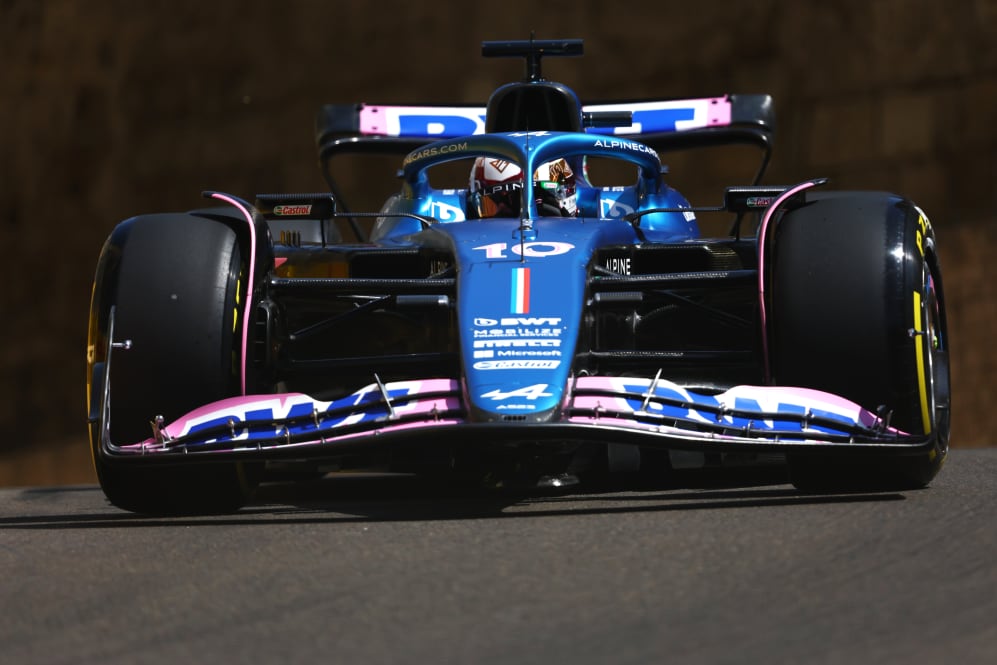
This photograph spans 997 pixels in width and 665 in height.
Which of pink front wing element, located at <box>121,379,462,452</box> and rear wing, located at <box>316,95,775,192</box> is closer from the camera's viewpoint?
pink front wing element, located at <box>121,379,462,452</box>

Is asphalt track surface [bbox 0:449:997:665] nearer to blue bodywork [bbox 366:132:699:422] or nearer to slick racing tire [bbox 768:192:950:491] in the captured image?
slick racing tire [bbox 768:192:950:491]

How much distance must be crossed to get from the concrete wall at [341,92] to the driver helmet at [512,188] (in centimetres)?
678

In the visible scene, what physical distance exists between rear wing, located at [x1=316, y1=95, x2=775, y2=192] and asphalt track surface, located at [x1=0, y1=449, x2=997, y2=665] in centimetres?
387

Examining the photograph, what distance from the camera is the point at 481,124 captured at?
31.2 ft

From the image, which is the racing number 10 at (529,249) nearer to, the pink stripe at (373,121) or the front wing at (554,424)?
the front wing at (554,424)

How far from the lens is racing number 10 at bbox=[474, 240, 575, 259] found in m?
5.99

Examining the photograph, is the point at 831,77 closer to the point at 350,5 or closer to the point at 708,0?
the point at 708,0

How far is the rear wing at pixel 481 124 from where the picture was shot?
9.40 m

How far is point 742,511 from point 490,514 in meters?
0.79

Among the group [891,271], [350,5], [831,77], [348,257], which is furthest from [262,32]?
[891,271]

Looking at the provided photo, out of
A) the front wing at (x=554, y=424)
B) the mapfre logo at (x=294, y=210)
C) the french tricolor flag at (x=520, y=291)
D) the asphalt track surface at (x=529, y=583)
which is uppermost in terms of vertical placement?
the mapfre logo at (x=294, y=210)

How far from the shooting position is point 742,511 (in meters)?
A: 5.21

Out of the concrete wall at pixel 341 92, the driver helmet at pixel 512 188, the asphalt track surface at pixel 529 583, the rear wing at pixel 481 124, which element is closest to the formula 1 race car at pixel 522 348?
the asphalt track surface at pixel 529 583

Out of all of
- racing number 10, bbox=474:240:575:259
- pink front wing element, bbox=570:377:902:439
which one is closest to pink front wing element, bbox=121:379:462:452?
pink front wing element, bbox=570:377:902:439
